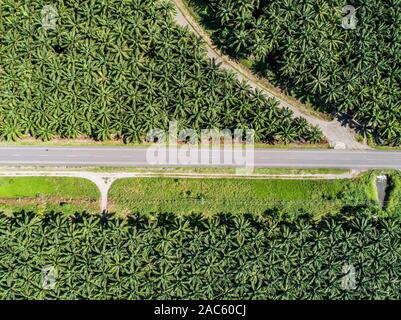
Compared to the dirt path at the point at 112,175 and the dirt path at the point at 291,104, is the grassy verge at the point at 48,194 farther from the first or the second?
the dirt path at the point at 291,104

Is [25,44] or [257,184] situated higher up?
[25,44]

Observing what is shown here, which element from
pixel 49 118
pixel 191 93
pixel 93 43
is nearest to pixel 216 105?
pixel 191 93

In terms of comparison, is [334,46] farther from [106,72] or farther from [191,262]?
[191,262]

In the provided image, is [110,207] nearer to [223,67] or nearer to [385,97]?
[223,67]

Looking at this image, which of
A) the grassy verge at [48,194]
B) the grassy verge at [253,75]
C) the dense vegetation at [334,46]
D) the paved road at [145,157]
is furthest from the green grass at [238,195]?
the dense vegetation at [334,46]

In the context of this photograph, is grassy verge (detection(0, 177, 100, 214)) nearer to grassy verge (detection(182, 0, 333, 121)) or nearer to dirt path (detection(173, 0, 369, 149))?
dirt path (detection(173, 0, 369, 149))
